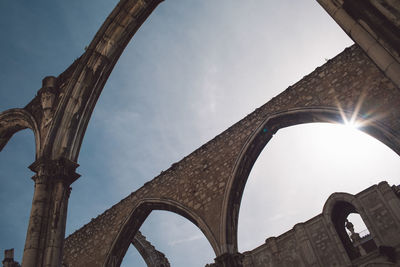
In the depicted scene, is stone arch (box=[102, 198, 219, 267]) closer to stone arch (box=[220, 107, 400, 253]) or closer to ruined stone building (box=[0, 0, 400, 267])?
ruined stone building (box=[0, 0, 400, 267])

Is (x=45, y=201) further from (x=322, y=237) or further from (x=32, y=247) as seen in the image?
(x=322, y=237)

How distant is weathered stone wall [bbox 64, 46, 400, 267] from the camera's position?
6.54 meters

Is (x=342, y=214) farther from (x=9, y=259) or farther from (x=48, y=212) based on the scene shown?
(x=9, y=259)

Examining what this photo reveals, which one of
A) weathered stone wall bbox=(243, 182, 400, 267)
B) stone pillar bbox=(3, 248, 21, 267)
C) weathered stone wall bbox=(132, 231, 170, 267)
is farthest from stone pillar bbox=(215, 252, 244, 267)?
stone pillar bbox=(3, 248, 21, 267)

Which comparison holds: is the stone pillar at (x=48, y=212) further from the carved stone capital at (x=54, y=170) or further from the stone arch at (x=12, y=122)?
the stone arch at (x=12, y=122)

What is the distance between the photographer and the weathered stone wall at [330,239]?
34.0ft

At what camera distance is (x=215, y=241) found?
24.8 feet

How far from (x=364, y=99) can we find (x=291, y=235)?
7.95 metres

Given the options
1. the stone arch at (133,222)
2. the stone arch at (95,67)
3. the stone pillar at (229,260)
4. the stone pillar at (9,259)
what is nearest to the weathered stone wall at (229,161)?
the stone arch at (133,222)

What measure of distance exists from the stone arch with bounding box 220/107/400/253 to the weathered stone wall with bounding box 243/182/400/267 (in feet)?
17.4

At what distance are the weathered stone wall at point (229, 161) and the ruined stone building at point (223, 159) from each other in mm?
27

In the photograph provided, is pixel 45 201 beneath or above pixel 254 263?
beneath

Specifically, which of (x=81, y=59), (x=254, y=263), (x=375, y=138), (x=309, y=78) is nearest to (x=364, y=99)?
(x=375, y=138)

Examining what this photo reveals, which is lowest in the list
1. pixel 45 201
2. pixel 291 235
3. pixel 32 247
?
pixel 32 247
